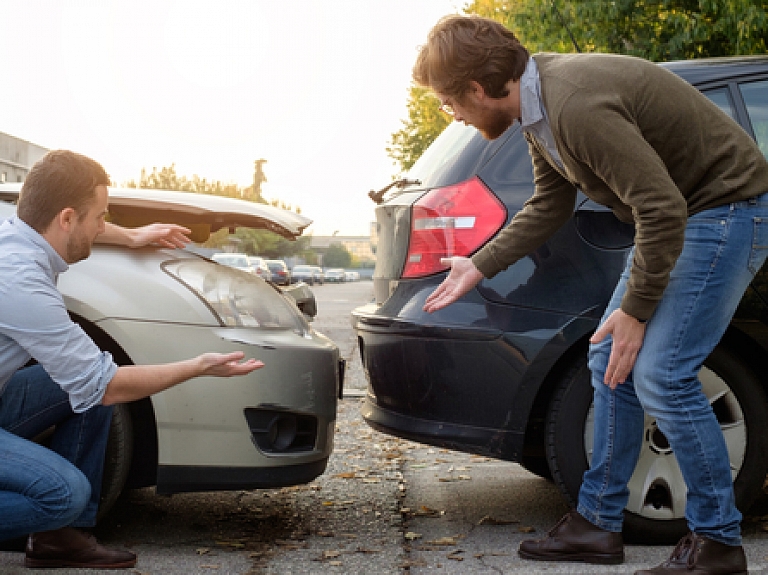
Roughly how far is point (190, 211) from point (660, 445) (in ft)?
5.86

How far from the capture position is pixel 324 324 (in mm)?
15469

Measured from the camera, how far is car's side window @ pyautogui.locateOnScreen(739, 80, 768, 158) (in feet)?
11.2

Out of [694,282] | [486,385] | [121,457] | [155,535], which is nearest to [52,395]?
[121,457]

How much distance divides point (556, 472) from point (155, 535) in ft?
4.66

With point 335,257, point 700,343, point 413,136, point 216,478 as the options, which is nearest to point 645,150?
point 700,343

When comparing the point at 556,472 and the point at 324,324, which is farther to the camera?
the point at 324,324

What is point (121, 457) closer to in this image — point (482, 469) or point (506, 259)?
point (506, 259)

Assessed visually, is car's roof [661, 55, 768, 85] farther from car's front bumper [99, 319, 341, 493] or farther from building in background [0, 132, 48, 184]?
building in background [0, 132, 48, 184]

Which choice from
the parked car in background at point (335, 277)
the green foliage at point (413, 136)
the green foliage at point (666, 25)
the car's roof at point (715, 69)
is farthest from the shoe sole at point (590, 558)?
the parked car in background at point (335, 277)

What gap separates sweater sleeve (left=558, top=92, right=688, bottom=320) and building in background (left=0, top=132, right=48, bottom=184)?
206 ft

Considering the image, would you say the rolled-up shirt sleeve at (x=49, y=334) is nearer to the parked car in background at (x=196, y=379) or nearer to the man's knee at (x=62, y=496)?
the man's knee at (x=62, y=496)

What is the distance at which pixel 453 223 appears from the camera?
337cm

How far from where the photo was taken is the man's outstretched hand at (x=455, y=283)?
3.20 metres

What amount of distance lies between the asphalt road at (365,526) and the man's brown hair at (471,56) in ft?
4.85
